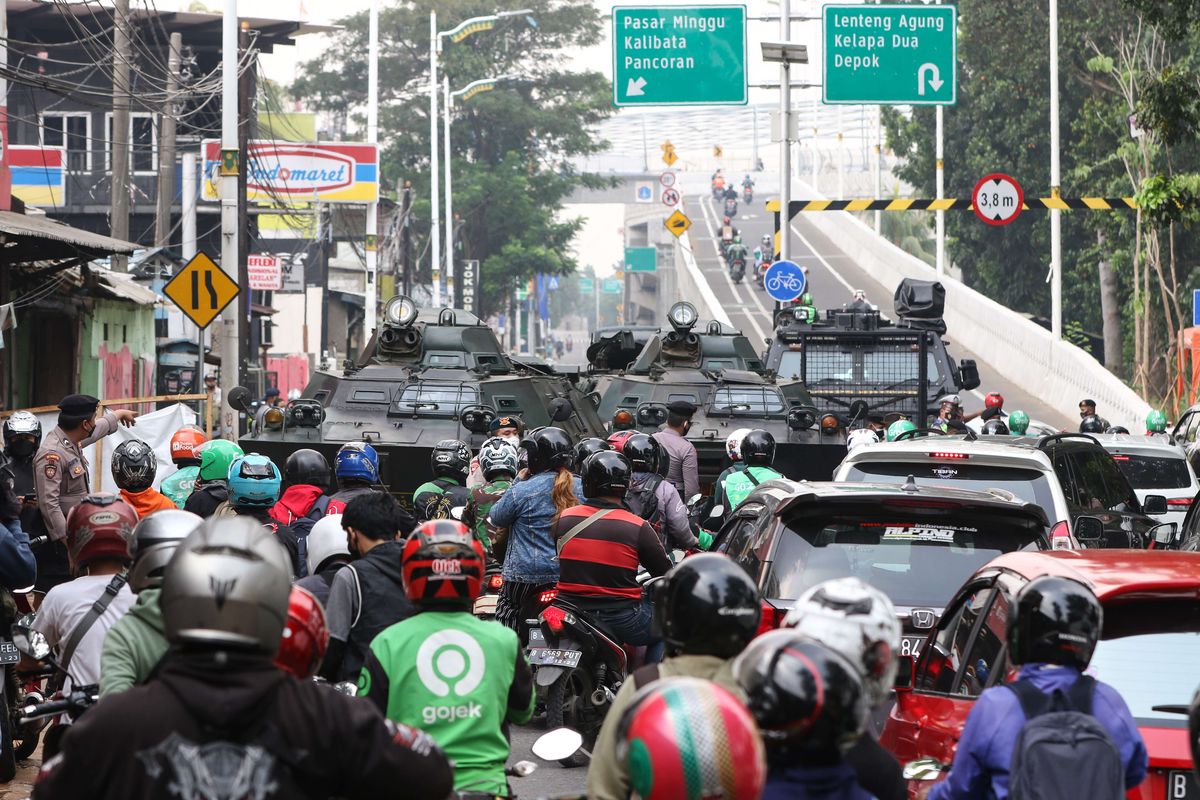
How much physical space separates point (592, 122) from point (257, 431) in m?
58.9

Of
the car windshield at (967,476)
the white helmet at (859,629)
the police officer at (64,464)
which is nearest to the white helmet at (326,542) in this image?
the white helmet at (859,629)

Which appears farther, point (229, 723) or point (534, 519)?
point (534, 519)

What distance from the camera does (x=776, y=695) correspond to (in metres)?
3.58

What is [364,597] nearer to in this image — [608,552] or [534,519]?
[608,552]

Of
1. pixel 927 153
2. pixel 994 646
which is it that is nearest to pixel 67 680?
pixel 994 646

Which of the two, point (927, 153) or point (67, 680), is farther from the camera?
point (927, 153)

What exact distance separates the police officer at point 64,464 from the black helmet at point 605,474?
3596mm

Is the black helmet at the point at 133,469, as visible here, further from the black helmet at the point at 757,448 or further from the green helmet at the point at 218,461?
the black helmet at the point at 757,448

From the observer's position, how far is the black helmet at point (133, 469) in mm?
9352

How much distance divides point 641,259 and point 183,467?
315 ft

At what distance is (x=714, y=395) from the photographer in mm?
21922

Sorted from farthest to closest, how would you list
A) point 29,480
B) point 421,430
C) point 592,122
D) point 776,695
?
point 592,122
point 421,430
point 29,480
point 776,695

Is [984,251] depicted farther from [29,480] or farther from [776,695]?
[776,695]

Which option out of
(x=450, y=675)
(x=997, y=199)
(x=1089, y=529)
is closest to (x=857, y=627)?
(x=450, y=675)
